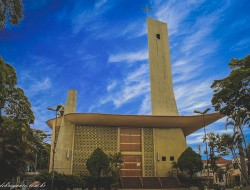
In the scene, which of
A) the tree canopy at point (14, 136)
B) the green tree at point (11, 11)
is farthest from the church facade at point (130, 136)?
the green tree at point (11, 11)

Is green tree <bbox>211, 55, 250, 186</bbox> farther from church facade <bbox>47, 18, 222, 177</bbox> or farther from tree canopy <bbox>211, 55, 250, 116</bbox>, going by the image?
church facade <bbox>47, 18, 222, 177</bbox>

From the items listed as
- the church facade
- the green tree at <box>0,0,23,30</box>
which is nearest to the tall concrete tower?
the church facade

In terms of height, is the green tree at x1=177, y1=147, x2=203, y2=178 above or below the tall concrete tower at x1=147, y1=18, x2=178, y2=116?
below

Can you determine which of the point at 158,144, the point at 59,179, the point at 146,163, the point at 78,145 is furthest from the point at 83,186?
the point at 158,144

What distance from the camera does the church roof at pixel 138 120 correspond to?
101ft

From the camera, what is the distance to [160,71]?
Answer: 120 ft

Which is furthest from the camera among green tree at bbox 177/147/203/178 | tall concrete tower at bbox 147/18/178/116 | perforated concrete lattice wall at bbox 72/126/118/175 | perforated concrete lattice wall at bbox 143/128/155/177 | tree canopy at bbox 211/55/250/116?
tall concrete tower at bbox 147/18/178/116

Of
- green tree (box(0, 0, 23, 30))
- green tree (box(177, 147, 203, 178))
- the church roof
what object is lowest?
green tree (box(177, 147, 203, 178))

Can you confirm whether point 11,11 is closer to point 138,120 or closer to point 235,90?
point 235,90

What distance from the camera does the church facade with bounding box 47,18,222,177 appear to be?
3088cm

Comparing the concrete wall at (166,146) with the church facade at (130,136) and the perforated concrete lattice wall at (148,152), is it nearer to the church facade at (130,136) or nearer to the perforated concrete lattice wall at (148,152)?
the church facade at (130,136)

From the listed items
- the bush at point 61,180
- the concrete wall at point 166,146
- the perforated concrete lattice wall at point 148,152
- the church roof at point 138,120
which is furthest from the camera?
the concrete wall at point 166,146

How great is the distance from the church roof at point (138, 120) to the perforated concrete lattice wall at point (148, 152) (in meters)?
1.07

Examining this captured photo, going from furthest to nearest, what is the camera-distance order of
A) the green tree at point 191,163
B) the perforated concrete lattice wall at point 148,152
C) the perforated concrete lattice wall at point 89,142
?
the perforated concrete lattice wall at point 148,152 < the perforated concrete lattice wall at point 89,142 < the green tree at point 191,163
